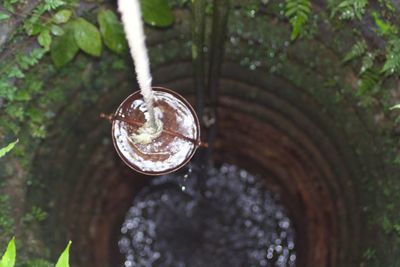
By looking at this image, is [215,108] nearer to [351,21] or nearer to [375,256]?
[351,21]

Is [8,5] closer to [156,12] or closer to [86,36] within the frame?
[86,36]

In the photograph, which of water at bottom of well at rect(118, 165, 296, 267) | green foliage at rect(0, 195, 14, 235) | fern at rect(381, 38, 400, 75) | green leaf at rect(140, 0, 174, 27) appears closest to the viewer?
fern at rect(381, 38, 400, 75)

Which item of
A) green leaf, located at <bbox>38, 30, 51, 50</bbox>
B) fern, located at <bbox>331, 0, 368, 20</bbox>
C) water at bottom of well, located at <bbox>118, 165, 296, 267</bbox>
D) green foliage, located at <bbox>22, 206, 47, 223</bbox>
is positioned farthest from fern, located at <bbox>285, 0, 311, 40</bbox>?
green foliage, located at <bbox>22, 206, 47, 223</bbox>

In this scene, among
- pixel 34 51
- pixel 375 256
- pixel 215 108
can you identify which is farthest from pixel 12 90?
pixel 375 256

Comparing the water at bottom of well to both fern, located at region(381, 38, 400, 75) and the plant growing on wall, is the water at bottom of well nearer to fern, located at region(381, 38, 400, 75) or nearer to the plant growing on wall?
fern, located at region(381, 38, 400, 75)

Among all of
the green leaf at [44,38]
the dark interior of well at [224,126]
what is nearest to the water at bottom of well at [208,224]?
the dark interior of well at [224,126]

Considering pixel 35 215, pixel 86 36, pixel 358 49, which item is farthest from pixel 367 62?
pixel 35 215
